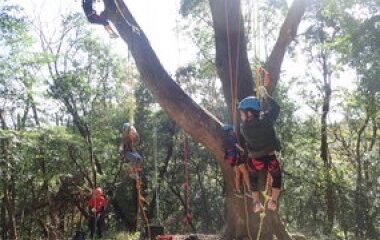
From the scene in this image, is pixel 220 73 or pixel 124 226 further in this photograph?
pixel 124 226

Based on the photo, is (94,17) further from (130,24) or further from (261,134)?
(261,134)

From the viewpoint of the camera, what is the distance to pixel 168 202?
21.5 meters

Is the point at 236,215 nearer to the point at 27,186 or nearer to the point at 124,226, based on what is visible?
the point at 124,226

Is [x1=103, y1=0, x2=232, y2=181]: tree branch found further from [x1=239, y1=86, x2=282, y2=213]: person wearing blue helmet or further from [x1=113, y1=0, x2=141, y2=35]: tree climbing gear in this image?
[x1=239, y1=86, x2=282, y2=213]: person wearing blue helmet

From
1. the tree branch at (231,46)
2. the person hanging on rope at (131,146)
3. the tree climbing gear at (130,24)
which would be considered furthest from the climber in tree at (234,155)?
the tree climbing gear at (130,24)

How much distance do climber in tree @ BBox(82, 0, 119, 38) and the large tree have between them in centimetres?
10

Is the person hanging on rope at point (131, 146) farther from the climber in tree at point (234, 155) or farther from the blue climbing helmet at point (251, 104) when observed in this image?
the blue climbing helmet at point (251, 104)

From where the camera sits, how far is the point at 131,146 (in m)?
7.34

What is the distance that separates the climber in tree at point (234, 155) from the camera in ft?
19.8

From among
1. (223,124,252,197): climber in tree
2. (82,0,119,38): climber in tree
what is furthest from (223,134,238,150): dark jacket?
(82,0,119,38): climber in tree

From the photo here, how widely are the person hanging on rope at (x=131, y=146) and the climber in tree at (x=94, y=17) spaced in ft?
4.85

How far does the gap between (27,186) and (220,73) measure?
568 inches

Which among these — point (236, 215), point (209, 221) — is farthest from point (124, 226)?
point (236, 215)

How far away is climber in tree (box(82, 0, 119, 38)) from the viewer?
21.5 feet
